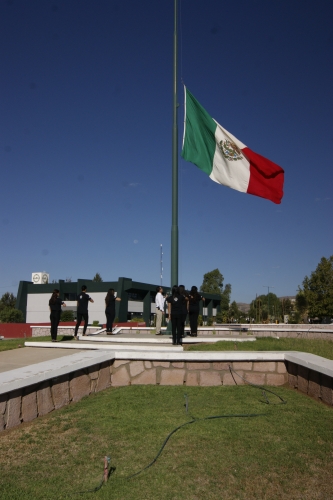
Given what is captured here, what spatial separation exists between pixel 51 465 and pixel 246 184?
360 inches

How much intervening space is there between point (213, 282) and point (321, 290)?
3646 cm

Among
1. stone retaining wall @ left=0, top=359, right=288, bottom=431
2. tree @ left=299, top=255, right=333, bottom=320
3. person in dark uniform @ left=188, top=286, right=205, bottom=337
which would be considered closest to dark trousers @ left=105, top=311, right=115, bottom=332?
person in dark uniform @ left=188, top=286, right=205, bottom=337

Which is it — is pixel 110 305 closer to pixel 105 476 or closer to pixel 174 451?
pixel 174 451

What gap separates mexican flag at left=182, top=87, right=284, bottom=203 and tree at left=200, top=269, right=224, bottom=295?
67901mm

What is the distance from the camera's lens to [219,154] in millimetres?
11648

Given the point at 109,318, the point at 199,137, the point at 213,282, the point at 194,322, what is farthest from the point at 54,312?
the point at 213,282

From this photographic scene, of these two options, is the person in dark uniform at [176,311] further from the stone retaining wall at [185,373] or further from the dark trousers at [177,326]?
the stone retaining wall at [185,373]

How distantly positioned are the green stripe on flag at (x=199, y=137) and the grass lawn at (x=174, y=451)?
6.93 metres

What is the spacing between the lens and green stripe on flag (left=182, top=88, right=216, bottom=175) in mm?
11453

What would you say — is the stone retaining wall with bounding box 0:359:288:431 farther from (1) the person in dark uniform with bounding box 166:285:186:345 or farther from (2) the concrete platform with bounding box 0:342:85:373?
(1) the person in dark uniform with bounding box 166:285:186:345

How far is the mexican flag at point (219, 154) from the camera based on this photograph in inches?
454

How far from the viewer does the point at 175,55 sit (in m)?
12.3

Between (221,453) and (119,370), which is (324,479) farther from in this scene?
(119,370)

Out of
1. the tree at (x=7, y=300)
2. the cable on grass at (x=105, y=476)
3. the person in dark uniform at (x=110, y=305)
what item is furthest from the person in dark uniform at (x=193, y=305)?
the tree at (x=7, y=300)
